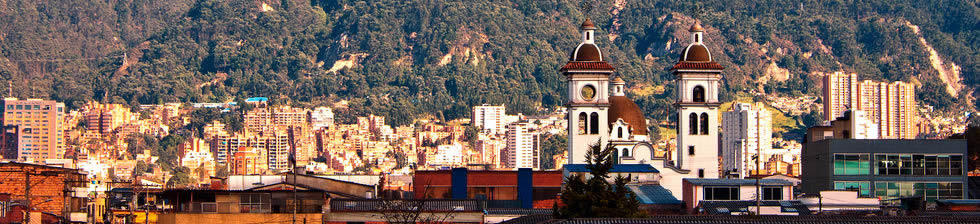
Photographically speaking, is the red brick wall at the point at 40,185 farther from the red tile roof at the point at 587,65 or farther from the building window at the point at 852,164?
the red tile roof at the point at 587,65

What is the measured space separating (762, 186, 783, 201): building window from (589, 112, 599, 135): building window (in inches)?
1262

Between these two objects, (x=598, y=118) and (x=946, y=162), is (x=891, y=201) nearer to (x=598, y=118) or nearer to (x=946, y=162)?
(x=946, y=162)

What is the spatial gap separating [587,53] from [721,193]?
32955 millimetres

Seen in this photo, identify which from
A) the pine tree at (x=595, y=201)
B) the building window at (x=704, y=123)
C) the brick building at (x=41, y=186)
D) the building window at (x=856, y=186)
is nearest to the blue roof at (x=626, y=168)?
the building window at (x=704, y=123)

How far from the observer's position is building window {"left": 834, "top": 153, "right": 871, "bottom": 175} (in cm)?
10094

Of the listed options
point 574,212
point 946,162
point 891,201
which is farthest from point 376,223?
point 946,162

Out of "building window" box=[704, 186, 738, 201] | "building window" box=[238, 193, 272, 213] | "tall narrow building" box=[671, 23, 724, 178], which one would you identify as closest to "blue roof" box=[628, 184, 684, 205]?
"building window" box=[704, 186, 738, 201]

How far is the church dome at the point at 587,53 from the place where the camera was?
12525cm

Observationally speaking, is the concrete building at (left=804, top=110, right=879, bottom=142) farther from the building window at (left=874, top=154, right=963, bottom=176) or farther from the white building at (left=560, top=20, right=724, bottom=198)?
the white building at (left=560, top=20, right=724, bottom=198)

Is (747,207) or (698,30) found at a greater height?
(698,30)

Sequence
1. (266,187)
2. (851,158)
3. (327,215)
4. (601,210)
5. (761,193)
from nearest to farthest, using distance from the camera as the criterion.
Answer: (601,210) → (327,215) → (266,187) → (761,193) → (851,158)

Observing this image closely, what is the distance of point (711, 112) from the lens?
125 meters

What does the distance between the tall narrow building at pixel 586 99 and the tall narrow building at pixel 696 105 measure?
14.2ft

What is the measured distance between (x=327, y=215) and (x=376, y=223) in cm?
186
